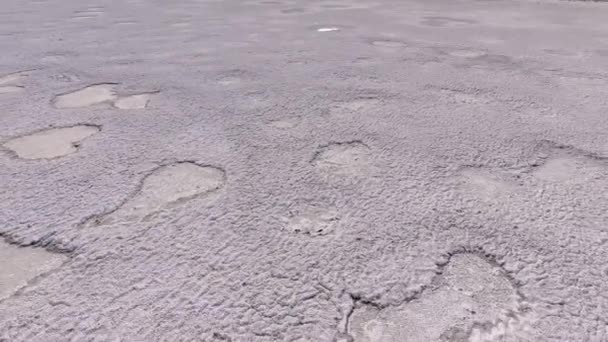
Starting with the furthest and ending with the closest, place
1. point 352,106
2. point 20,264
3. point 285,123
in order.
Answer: point 352,106 → point 285,123 → point 20,264

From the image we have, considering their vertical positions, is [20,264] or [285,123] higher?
[285,123]

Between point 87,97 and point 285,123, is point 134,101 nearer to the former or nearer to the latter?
point 87,97

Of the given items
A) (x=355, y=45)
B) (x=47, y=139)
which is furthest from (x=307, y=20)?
(x=47, y=139)

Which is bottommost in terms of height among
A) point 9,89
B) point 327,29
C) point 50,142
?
point 50,142

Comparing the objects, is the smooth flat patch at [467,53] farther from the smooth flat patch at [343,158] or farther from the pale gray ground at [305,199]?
the smooth flat patch at [343,158]

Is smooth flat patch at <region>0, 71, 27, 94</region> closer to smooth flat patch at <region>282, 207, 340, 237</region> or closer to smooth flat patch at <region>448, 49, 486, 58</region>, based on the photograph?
smooth flat patch at <region>282, 207, 340, 237</region>

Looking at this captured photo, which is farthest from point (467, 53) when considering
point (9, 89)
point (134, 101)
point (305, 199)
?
point (9, 89)

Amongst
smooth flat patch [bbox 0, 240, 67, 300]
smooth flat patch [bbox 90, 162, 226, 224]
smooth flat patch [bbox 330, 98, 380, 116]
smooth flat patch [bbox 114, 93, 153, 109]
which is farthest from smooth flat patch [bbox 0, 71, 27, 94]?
smooth flat patch [bbox 330, 98, 380, 116]
